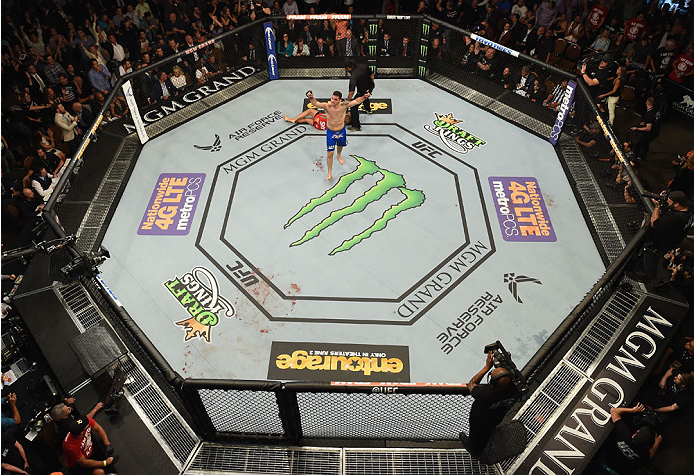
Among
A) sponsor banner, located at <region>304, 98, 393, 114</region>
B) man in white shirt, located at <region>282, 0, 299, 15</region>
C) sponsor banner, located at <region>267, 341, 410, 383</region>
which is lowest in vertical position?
sponsor banner, located at <region>267, 341, 410, 383</region>

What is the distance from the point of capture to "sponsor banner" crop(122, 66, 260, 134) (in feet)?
31.5

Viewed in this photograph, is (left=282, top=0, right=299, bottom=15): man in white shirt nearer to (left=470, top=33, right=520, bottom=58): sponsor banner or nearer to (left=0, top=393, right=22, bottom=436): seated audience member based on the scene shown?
(left=470, top=33, right=520, bottom=58): sponsor banner

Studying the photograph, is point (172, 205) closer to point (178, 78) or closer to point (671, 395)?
point (178, 78)

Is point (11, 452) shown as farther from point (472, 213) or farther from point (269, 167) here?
point (472, 213)

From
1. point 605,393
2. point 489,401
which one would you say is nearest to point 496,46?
point 605,393

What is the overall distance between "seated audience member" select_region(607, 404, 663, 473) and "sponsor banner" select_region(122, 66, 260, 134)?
8.53 metres

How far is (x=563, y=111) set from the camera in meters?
8.47

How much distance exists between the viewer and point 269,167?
8586mm

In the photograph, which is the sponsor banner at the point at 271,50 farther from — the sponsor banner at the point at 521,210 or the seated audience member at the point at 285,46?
the sponsor banner at the point at 521,210

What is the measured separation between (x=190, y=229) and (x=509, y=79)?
6803 millimetres

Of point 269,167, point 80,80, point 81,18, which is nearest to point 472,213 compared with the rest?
point 269,167

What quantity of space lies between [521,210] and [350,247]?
9.20ft

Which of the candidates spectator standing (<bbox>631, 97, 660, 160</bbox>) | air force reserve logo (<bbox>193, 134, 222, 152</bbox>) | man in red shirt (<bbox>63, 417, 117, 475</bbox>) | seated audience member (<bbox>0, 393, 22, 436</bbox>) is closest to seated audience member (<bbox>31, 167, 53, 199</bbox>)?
air force reserve logo (<bbox>193, 134, 222, 152</bbox>)

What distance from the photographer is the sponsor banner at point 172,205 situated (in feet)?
24.7
